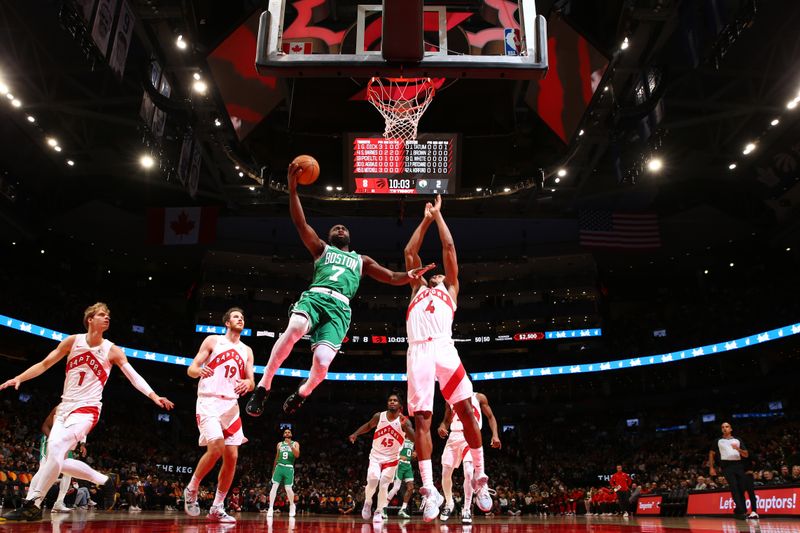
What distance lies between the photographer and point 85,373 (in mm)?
6453

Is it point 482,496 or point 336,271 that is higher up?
point 336,271

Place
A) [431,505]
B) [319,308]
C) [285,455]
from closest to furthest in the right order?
1. [319,308]
2. [431,505]
3. [285,455]

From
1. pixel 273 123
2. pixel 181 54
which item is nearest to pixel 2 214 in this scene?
pixel 273 123

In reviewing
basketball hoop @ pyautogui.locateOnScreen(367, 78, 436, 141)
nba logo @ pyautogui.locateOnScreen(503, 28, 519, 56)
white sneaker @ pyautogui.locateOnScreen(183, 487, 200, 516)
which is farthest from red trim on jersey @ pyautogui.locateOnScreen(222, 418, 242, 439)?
basketball hoop @ pyautogui.locateOnScreen(367, 78, 436, 141)

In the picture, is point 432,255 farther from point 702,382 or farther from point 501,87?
point 501,87

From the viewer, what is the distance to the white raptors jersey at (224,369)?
22.6 ft

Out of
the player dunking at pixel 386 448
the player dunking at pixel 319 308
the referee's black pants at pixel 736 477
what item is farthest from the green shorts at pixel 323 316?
the referee's black pants at pixel 736 477

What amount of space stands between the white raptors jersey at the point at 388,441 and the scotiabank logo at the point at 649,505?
10.4 metres

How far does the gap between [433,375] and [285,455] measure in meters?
9.40

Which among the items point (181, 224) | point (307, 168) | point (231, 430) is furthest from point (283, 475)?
point (181, 224)

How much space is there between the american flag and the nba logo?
17033mm

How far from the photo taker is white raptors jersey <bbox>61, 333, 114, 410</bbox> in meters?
6.34

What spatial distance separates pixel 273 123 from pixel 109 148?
7009 millimetres

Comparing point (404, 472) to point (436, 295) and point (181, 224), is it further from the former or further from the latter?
point (181, 224)
